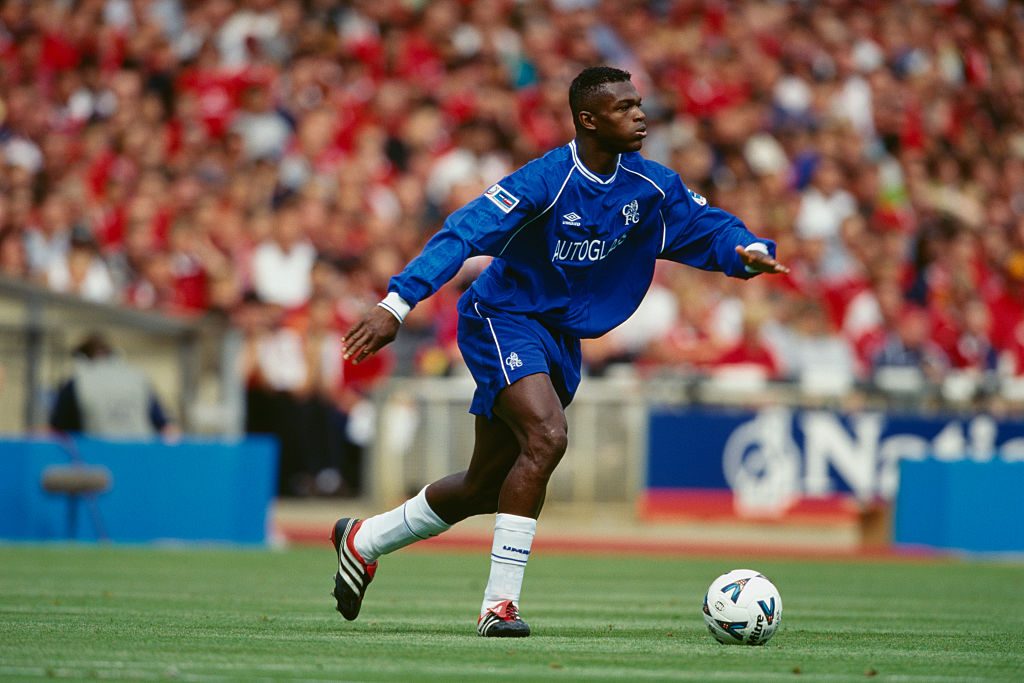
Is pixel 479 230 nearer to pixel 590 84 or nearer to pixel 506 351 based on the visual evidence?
pixel 506 351

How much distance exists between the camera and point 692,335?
18266 mm

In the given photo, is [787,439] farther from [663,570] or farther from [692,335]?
[663,570]

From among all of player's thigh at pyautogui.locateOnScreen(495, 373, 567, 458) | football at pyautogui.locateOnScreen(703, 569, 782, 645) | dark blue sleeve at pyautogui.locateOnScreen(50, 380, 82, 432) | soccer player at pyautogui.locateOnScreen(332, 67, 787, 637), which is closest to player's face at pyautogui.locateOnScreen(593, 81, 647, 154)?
soccer player at pyautogui.locateOnScreen(332, 67, 787, 637)

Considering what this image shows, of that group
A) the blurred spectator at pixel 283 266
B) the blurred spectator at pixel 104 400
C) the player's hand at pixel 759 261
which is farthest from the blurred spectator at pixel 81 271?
the player's hand at pixel 759 261

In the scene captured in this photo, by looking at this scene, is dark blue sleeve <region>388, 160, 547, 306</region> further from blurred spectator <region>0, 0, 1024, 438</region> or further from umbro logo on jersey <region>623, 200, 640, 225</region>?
blurred spectator <region>0, 0, 1024, 438</region>

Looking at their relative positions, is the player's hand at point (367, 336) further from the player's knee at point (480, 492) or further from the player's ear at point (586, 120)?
the player's ear at point (586, 120)

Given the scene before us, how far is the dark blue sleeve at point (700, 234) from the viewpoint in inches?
304

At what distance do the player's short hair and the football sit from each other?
211 cm

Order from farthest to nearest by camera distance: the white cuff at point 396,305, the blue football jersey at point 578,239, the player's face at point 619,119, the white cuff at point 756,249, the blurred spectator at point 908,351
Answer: the blurred spectator at point 908,351 < the white cuff at point 756,249 < the player's face at point 619,119 < the blue football jersey at point 578,239 < the white cuff at point 396,305

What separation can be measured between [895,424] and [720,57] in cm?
709

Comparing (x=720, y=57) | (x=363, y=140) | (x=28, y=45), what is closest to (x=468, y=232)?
(x=363, y=140)

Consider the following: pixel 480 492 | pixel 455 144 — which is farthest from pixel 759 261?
pixel 455 144

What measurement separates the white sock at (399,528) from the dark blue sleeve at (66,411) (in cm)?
760

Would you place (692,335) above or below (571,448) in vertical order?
above
